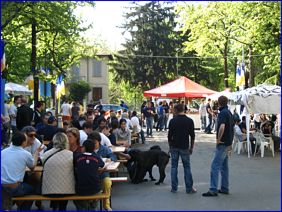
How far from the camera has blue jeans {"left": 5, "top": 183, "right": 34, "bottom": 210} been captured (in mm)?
7223

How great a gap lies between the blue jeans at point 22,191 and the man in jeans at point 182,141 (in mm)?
3147

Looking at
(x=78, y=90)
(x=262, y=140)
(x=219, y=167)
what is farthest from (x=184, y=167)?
(x=78, y=90)

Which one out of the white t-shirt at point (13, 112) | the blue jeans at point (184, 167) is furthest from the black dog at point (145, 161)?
the white t-shirt at point (13, 112)

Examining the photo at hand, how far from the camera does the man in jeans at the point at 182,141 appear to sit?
9.58 meters

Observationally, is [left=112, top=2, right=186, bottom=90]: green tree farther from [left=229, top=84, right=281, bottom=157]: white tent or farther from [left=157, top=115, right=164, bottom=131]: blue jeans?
[left=229, top=84, right=281, bottom=157]: white tent

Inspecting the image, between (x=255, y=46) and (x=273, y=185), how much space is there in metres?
16.8

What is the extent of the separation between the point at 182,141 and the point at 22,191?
3437mm

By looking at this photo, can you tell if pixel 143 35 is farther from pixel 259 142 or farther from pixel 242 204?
pixel 242 204

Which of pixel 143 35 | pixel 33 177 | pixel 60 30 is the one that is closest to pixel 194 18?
pixel 60 30

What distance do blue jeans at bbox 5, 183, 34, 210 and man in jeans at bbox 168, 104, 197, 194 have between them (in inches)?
124

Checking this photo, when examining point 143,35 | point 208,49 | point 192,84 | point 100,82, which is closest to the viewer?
point 192,84

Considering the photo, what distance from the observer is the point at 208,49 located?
38.2 meters

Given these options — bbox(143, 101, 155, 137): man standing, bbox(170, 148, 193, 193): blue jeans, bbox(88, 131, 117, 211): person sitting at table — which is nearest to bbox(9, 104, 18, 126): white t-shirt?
bbox(143, 101, 155, 137): man standing

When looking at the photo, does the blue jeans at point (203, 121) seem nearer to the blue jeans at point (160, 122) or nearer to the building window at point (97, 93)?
the blue jeans at point (160, 122)
